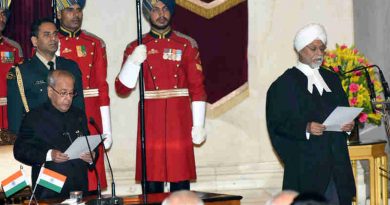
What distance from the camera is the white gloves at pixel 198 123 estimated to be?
8719 mm

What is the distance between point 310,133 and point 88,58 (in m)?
2.12

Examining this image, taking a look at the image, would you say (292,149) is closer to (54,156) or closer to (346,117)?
(346,117)

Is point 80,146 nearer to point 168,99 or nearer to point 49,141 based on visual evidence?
point 49,141

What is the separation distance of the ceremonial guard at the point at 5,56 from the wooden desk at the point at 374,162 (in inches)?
114

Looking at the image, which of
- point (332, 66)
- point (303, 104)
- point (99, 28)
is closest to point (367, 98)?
point (332, 66)

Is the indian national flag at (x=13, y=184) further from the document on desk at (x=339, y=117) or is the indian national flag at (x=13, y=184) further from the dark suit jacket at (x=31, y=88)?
the document on desk at (x=339, y=117)

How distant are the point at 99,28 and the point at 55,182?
137 inches

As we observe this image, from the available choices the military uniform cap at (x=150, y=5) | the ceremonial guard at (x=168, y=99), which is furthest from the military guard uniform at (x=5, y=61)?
the military uniform cap at (x=150, y=5)

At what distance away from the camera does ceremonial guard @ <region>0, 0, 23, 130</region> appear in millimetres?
8836

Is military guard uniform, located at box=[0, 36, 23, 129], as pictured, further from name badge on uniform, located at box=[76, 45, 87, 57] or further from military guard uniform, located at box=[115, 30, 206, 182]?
military guard uniform, located at box=[115, 30, 206, 182]

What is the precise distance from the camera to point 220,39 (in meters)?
10.2

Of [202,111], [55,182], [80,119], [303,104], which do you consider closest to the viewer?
[55,182]

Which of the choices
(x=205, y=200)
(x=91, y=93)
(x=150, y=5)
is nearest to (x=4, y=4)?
(x=91, y=93)

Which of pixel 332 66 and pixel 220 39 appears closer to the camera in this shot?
pixel 332 66
